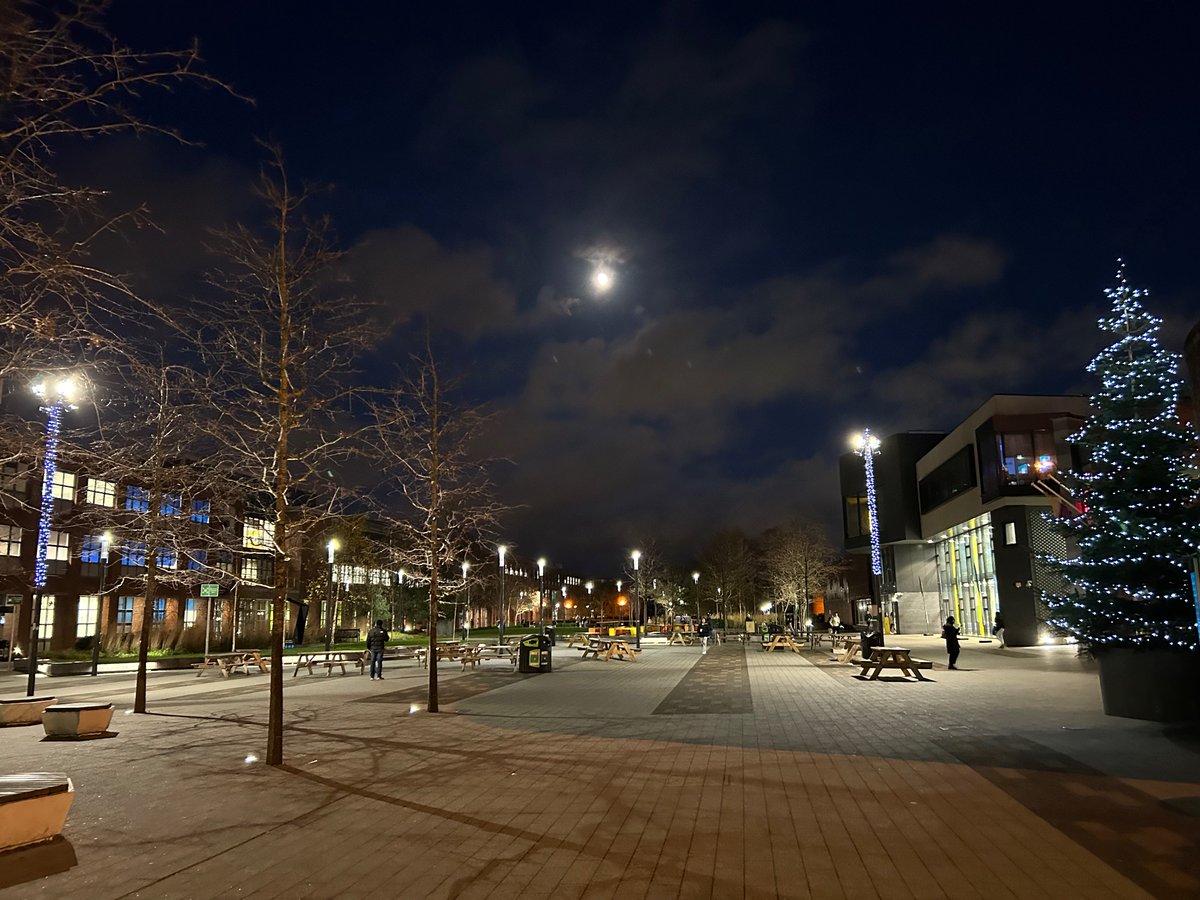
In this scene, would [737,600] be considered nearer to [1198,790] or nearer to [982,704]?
[982,704]

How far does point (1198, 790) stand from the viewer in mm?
7832

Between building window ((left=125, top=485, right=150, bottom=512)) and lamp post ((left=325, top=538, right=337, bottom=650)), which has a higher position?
building window ((left=125, top=485, right=150, bottom=512))

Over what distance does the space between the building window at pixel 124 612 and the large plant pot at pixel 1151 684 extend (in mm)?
49267

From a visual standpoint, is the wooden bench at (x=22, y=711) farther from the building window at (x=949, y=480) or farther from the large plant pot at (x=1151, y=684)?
the building window at (x=949, y=480)

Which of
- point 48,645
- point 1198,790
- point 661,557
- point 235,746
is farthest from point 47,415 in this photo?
point 661,557

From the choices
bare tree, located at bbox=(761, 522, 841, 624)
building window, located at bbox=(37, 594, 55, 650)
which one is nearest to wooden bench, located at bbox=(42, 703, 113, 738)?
building window, located at bbox=(37, 594, 55, 650)

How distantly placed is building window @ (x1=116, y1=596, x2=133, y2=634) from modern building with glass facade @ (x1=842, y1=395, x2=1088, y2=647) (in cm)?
4666

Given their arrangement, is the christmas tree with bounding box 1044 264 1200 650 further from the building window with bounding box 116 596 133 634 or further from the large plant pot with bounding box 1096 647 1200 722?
the building window with bounding box 116 596 133 634

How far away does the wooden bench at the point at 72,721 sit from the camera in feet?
39.6

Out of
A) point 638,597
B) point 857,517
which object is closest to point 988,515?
point 638,597

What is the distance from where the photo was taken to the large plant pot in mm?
11695

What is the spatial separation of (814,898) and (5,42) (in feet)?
22.1

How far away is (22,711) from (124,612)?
127 feet

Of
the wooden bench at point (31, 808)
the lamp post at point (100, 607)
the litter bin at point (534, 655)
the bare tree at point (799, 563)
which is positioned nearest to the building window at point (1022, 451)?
the bare tree at point (799, 563)
